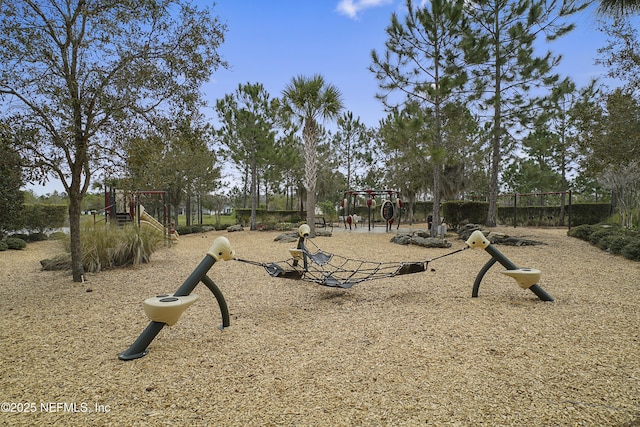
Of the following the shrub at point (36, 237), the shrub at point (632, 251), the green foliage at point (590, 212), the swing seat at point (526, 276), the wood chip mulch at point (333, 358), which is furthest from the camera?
the green foliage at point (590, 212)

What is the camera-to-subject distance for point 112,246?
230 inches

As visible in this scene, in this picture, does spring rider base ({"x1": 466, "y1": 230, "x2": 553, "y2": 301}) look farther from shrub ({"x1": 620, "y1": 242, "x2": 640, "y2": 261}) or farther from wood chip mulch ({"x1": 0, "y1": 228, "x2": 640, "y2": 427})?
shrub ({"x1": 620, "y1": 242, "x2": 640, "y2": 261})

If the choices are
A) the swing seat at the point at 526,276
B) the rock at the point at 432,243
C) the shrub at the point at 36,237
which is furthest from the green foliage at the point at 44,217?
the swing seat at the point at 526,276

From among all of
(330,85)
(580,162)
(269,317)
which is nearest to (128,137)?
(269,317)

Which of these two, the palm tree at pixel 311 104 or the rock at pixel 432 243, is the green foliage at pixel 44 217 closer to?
the palm tree at pixel 311 104

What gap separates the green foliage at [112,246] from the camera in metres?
5.54

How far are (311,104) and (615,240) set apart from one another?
27.6 ft

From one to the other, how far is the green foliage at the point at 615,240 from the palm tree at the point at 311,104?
758 centimetres

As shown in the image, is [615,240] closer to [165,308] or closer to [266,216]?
[165,308]

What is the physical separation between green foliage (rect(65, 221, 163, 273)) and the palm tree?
6.01 m

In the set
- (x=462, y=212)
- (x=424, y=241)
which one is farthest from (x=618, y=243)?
(x=462, y=212)

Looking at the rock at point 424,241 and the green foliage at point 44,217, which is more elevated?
the green foliage at point 44,217

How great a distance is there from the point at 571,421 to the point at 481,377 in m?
0.49

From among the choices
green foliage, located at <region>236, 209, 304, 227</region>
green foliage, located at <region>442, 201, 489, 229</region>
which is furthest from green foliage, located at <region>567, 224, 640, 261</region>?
green foliage, located at <region>236, 209, 304, 227</region>
